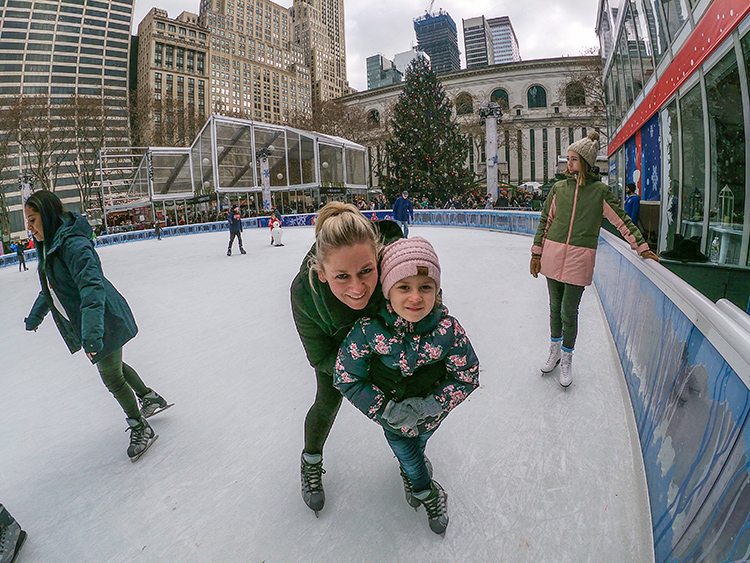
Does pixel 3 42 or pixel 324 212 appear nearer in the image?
pixel 324 212

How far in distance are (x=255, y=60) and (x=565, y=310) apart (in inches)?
5041

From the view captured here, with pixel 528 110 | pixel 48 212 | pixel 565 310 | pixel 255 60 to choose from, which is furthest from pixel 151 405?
pixel 255 60

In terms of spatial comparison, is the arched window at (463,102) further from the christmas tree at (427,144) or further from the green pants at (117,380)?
the green pants at (117,380)

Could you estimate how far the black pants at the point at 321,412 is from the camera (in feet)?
5.09

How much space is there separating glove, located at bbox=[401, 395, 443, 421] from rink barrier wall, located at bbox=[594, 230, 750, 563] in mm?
683

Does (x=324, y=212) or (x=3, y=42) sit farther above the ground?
(x=3, y=42)

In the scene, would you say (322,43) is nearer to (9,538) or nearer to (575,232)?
(575,232)

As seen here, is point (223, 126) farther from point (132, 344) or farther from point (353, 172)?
point (132, 344)

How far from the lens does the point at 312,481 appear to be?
1.66 meters

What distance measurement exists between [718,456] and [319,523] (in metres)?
1.29

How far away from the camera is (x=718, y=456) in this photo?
96 centimetres

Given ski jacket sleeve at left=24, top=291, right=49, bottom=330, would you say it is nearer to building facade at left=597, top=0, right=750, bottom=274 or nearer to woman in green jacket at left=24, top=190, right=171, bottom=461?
woman in green jacket at left=24, top=190, right=171, bottom=461

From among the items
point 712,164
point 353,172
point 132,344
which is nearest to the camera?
point 132,344

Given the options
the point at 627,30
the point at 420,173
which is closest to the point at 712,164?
the point at 627,30
